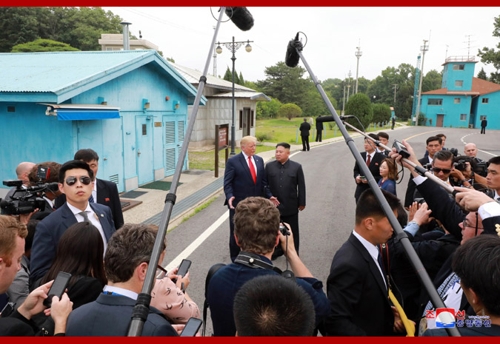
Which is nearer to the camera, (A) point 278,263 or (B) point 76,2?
(B) point 76,2

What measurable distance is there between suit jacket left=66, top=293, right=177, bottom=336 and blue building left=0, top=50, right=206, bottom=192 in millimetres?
7305

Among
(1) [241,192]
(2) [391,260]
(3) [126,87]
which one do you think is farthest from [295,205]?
(3) [126,87]

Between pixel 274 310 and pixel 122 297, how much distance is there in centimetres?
83

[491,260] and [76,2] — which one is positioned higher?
[76,2]

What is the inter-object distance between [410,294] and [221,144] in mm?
11199

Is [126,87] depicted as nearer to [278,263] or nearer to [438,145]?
[278,263]

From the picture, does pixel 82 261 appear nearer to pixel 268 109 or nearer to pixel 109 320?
pixel 109 320

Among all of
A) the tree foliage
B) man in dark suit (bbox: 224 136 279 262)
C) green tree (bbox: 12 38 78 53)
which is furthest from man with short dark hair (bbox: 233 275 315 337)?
the tree foliage

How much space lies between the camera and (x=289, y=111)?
Answer: 6162cm

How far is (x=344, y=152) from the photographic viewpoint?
75.6 feet

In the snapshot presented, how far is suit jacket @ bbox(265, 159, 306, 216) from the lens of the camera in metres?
5.94

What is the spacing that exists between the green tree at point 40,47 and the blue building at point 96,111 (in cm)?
3050

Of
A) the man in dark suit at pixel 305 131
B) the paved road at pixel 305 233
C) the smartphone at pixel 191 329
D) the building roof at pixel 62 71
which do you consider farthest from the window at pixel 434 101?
the smartphone at pixel 191 329

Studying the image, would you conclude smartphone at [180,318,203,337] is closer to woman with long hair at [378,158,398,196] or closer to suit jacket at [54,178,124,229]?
suit jacket at [54,178,124,229]
